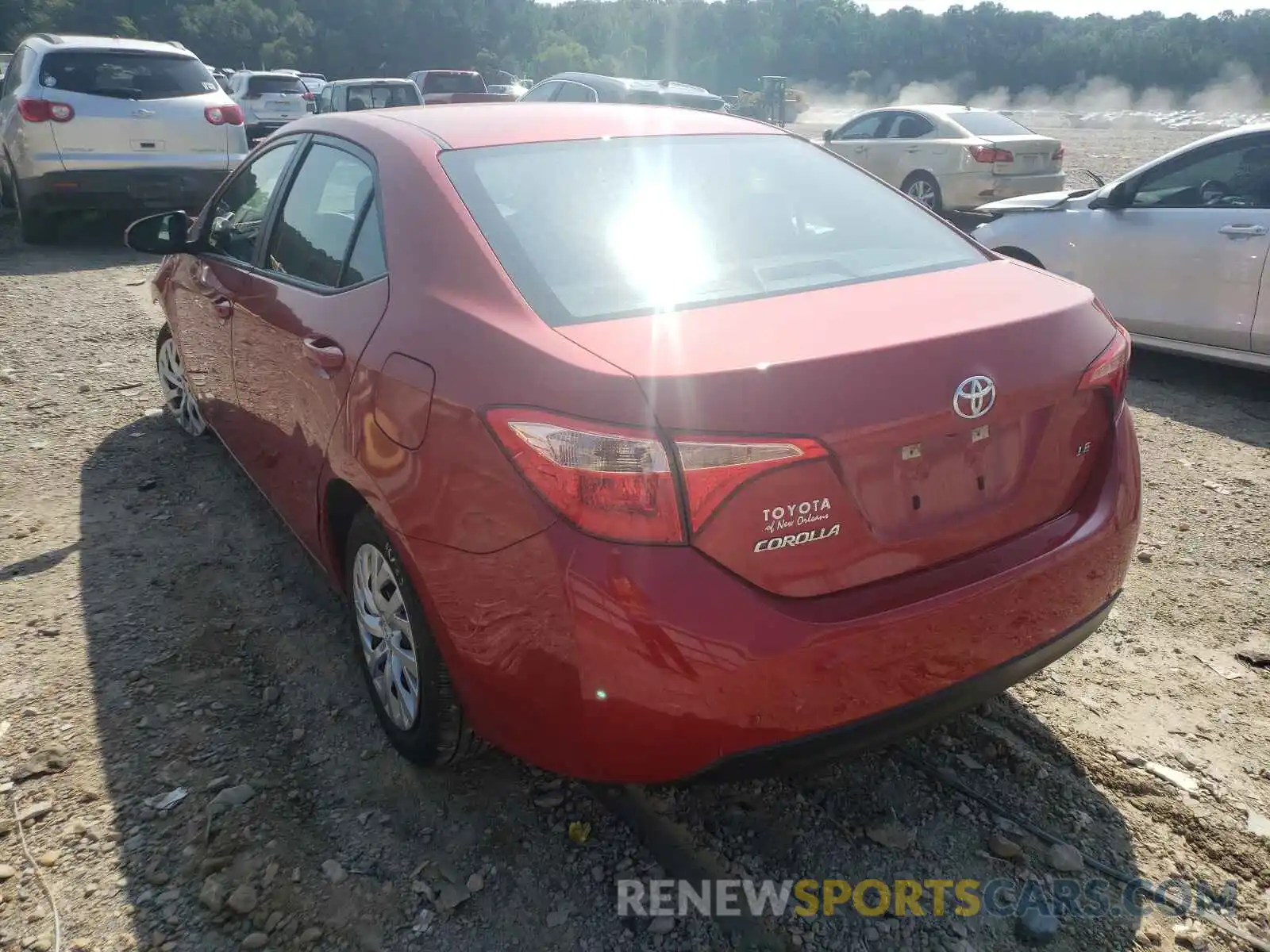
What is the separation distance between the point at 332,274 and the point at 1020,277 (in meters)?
1.85

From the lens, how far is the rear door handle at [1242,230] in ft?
17.4

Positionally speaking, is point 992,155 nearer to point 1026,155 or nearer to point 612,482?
point 1026,155

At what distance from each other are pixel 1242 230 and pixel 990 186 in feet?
22.1

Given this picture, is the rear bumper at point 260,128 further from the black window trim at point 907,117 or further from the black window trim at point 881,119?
the black window trim at point 907,117

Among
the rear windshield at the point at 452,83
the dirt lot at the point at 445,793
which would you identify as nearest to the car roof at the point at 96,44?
the dirt lot at the point at 445,793

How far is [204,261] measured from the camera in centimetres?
399

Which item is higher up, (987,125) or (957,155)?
(987,125)

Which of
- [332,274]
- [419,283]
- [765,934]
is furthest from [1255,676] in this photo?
[332,274]

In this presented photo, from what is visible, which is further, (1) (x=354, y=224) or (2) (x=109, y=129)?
(2) (x=109, y=129)

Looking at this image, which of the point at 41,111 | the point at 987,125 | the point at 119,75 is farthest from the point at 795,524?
the point at 987,125

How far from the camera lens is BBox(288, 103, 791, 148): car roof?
2863 millimetres

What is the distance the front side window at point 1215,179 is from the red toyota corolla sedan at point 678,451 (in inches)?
138

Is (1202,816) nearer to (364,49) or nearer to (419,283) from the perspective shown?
(419,283)

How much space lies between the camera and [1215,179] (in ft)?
18.8
